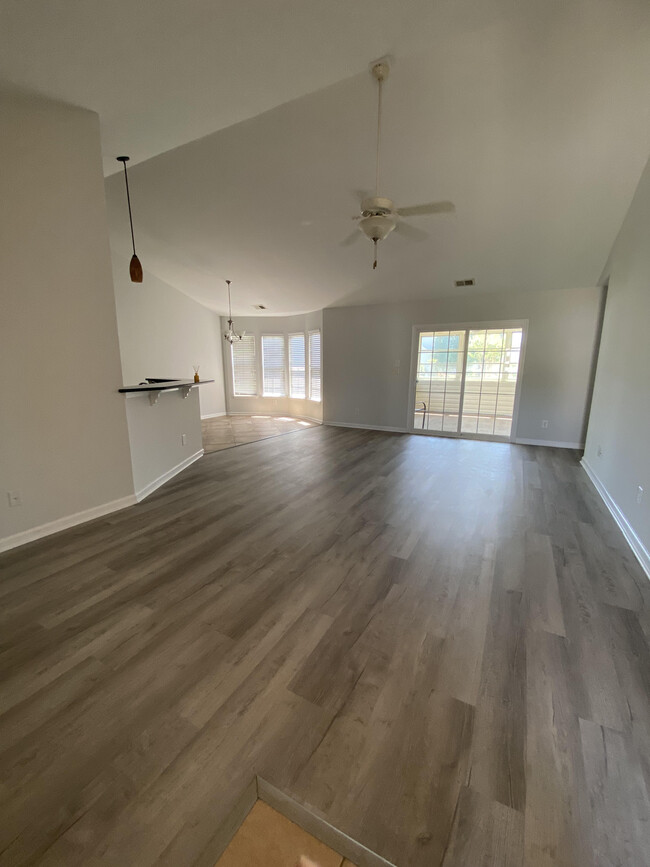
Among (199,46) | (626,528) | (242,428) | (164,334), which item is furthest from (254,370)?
(626,528)

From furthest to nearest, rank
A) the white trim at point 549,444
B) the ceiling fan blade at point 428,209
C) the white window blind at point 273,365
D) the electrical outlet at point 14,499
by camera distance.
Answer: the white window blind at point 273,365
the white trim at point 549,444
the ceiling fan blade at point 428,209
the electrical outlet at point 14,499

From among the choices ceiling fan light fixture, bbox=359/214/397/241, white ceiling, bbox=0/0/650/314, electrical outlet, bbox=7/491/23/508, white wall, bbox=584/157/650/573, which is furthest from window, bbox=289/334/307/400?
electrical outlet, bbox=7/491/23/508

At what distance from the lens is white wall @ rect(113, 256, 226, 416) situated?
236 inches

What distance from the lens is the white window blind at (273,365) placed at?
8.74 m

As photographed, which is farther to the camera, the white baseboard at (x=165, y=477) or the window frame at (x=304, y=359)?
the window frame at (x=304, y=359)

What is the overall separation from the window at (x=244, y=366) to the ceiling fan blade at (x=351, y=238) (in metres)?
4.74

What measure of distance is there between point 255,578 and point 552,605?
1.76 m

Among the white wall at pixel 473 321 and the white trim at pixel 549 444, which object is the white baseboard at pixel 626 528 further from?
the white wall at pixel 473 321

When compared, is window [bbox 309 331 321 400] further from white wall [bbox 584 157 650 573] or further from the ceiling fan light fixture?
white wall [bbox 584 157 650 573]

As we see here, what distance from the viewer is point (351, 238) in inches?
176

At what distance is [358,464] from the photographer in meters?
4.68

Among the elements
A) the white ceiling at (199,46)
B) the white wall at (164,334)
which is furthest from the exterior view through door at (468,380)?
the white wall at (164,334)

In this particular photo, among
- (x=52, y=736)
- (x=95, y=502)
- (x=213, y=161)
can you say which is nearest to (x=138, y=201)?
(x=213, y=161)

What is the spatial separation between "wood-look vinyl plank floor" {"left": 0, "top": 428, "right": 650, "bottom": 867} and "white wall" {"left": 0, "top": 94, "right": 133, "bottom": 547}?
1.61 feet
